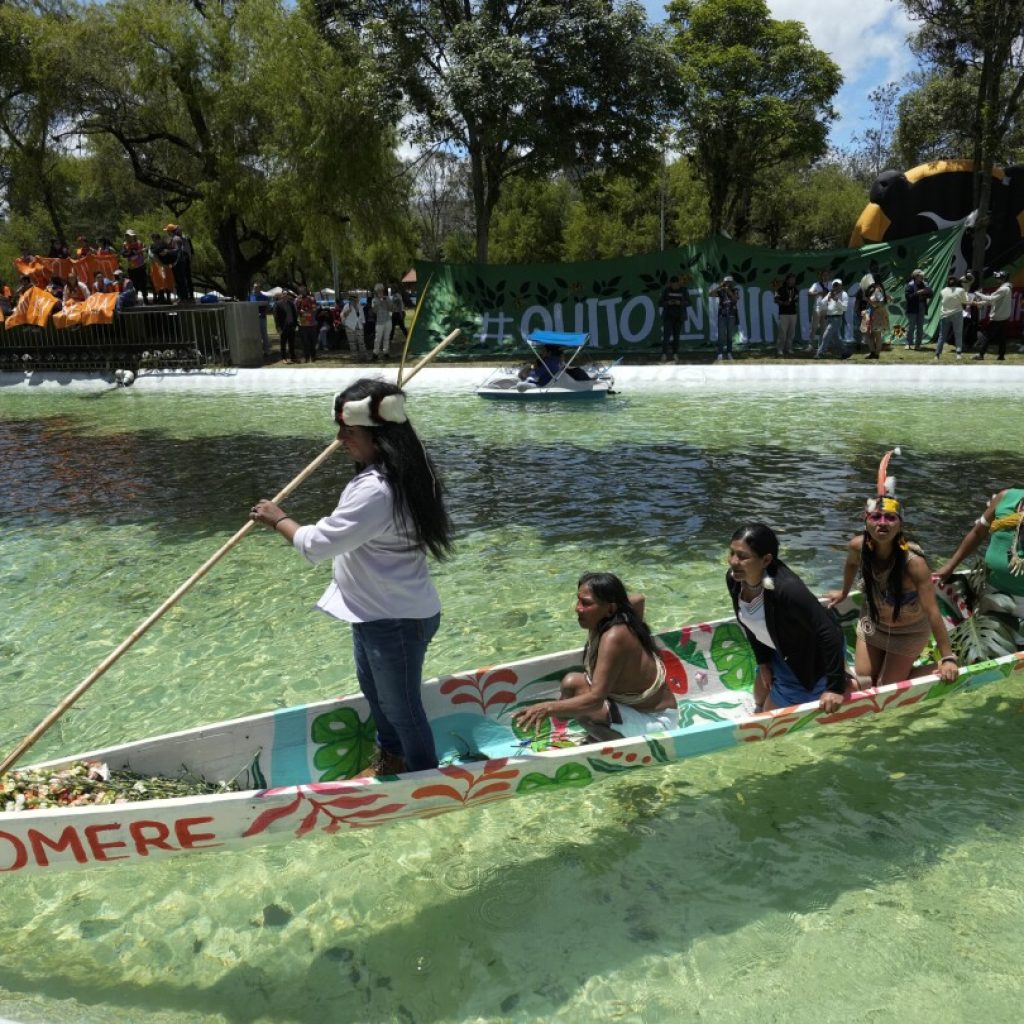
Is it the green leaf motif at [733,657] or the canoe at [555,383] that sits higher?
the canoe at [555,383]

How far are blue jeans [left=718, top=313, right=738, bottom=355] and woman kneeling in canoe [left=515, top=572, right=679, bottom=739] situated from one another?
18.3 metres

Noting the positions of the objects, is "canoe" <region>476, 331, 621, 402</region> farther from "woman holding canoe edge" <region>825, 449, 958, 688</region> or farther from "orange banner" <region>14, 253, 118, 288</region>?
"orange banner" <region>14, 253, 118, 288</region>

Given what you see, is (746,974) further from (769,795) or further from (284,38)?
(284,38)

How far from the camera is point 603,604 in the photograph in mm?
4445

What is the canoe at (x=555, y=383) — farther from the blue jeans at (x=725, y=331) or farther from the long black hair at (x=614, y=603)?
the long black hair at (x=614, y=603)

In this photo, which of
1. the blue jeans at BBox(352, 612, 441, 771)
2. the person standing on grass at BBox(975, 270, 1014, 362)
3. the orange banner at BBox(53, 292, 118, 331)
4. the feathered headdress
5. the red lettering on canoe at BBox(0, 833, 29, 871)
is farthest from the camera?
the orange banner at BBox(53, 292, 118, 331)

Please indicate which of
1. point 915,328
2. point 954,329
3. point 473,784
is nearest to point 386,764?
point 473,784

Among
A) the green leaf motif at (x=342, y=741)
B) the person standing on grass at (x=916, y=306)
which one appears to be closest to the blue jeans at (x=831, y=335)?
the person standing on grass at (x=916, y=306)

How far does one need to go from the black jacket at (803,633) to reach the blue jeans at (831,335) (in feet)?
60.1

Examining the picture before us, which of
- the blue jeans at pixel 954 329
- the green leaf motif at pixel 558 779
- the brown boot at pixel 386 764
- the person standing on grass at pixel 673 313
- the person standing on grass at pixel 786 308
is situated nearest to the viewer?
the green leaf motif at pixel 558 779

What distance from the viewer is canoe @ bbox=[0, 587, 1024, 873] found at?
349cm

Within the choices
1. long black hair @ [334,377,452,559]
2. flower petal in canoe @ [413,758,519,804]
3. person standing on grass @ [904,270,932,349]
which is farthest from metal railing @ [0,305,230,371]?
flower petal in canoe @ [413,758,519,804]

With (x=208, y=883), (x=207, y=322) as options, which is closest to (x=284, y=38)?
(x=207, y=322)

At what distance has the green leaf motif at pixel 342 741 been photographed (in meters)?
4.46
